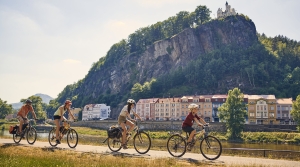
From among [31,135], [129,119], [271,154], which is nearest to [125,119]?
[129,119]

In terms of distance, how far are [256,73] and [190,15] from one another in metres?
61.7

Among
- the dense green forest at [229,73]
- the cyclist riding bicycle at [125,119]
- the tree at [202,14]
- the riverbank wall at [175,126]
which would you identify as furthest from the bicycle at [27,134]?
the tree at [202,14]

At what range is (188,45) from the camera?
14638 cm

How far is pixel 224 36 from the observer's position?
476ft

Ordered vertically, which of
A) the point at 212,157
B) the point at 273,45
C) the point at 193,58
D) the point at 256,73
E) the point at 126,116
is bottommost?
the point at 212,157

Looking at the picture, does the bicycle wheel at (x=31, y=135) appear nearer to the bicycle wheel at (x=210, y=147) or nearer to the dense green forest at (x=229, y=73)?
the bicycle wheel at (x=210, y=147)

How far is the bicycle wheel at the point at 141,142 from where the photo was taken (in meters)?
13.1

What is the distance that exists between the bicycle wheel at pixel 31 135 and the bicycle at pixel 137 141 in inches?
213

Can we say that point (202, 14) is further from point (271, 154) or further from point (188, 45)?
point (271, 154)

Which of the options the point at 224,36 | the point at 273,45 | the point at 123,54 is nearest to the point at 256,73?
the point at 224,36

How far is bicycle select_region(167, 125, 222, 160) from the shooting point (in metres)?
11.7

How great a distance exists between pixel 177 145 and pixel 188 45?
13702 cm

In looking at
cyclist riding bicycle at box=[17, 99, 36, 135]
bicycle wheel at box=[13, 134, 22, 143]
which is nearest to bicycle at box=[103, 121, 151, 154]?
cyclist riding bicycle at box=[17, 99, 36, 135]

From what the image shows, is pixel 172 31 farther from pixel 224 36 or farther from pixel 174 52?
pixel 224 36
